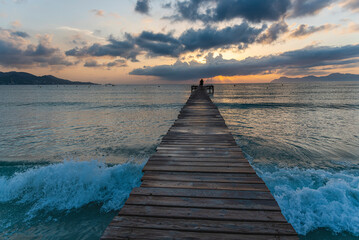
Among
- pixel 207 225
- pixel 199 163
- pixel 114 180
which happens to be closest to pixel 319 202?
pixel 199 163

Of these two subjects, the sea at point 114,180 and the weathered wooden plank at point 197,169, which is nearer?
the weathered wooden plank at point 197,169

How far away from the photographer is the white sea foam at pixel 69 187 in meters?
5.72

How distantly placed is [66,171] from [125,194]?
2.76 m

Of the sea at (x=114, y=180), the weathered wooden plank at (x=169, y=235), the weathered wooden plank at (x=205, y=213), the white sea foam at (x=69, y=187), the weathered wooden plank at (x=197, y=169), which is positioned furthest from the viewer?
the white sea foam at (x=69, y=187)

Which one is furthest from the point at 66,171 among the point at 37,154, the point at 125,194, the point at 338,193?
the point at 338,193

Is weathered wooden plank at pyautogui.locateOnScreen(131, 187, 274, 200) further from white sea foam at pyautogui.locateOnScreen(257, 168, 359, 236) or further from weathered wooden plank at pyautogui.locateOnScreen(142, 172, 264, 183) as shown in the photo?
white sea foam at pyautogui.locateOnScreen(257, 168, 359, 236)

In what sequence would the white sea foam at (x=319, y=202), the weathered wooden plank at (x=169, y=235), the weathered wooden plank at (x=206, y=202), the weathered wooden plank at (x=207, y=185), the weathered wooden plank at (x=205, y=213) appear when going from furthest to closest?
the white sea foam at (x=319, y=202)
the weathered wooden plank at (x=207, y=185)
the weathered wooden plank at (x=206, y=202)
the weathered wooden plank at (x=205, y=213)
the weathered wooden plank at (x=169, y=235)

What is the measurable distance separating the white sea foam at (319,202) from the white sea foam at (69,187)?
17.4ft

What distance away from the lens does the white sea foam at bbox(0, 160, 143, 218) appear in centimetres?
572

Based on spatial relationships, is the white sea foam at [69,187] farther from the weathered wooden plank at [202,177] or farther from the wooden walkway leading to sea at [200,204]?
the wooden walkway leading to sea at [200,204]

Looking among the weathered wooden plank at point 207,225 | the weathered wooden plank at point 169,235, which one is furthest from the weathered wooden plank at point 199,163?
the weathered wooden plank at point 169,235

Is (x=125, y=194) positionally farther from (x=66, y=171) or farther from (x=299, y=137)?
(x=299, y=137)

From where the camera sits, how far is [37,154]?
390 inches

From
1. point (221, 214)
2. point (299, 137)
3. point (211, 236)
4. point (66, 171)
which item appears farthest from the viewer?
point (299, 137)
